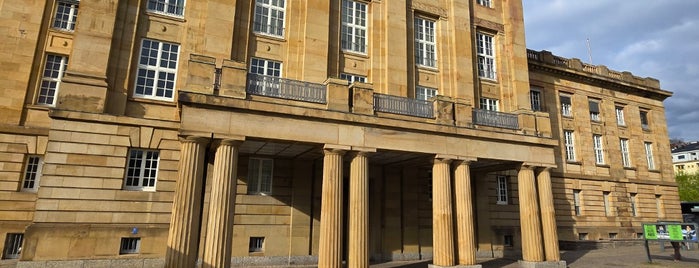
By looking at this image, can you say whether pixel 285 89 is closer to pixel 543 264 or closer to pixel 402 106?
pixel 402 106

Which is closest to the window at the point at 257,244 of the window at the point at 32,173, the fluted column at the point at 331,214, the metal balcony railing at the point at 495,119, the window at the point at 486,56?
the fluted column at the point at 331,214

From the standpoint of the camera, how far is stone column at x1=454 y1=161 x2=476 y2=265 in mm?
16906

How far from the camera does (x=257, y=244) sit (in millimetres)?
18328

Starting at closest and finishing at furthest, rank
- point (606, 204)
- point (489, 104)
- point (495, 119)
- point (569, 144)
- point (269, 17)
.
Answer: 1. point (495, 119)
2. point (269, 17)
3. point (489, 104)
4. point (569, 144)
5. point (606, 204)

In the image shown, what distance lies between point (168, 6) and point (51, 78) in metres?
5.78

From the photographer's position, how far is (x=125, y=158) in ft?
53.0

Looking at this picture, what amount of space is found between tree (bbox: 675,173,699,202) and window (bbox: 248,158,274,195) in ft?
206

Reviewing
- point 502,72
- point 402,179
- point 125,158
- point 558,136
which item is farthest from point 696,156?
point 125,158

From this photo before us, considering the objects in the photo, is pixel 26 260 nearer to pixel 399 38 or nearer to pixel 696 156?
pixel 399 38

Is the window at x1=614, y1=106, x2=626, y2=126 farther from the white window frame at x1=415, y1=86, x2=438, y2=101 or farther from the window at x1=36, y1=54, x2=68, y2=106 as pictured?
the window at x1=36, y1=54, x2=68, y2=106

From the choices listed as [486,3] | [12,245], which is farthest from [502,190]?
[12,245]

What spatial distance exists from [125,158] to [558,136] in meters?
29.4

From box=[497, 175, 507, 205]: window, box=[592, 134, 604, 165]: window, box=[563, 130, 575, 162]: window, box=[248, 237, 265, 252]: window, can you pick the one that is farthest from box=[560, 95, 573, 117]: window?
box=[248, 237, 265, 252]: window

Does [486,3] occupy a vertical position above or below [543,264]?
above
